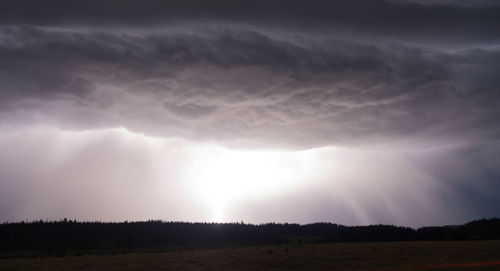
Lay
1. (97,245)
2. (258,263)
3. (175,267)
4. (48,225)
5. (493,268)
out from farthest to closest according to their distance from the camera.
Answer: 1. (48,225)
2. (97,245)
3. (258,263)
4. (175,267)
5. (493,268)

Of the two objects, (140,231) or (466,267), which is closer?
(466,267)

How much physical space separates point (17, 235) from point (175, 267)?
149m

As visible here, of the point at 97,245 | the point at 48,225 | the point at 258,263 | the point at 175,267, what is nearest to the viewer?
the point at 175,267

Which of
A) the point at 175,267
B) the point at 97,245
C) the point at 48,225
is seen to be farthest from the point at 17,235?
the point at 175,267

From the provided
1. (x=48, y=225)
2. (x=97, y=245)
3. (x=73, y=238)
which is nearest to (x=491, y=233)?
(x=97, y=245)

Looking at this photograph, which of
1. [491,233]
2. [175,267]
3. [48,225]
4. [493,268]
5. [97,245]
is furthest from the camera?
[48,225]

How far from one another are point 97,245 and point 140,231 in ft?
69.9

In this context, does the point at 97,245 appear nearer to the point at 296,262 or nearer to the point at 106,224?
the point at 106,224

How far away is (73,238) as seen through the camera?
185375 mm

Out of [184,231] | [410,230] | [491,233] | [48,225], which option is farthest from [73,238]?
[491,233]

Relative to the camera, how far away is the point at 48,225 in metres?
192

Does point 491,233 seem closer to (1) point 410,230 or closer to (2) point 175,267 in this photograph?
(1) point 410,230

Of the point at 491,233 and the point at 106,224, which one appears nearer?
the point at 491,233

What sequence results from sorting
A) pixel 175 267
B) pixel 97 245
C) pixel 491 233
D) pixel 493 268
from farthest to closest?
pixel 97 245 < pixel 491 233 < pixel 175 267 < pixel 493 268
